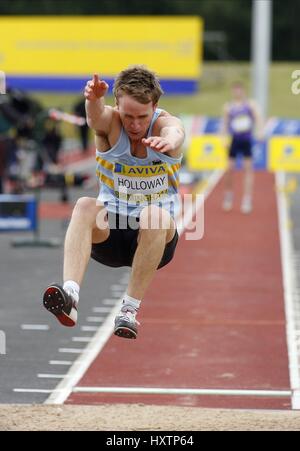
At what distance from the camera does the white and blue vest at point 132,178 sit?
6.50m

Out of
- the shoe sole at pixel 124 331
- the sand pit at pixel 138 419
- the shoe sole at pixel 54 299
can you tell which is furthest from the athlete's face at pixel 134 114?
the sand pit at pixel 138 419

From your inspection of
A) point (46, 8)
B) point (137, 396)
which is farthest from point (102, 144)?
point (46, 8)

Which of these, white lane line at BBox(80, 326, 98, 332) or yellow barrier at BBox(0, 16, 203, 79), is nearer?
white lane line at BBox(80, 326, 98, 332)

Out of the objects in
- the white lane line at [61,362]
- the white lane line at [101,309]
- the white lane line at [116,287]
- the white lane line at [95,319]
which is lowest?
the white lane line at [61,362]

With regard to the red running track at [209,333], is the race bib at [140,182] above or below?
above

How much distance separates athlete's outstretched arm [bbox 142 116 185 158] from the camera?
588 centimetres

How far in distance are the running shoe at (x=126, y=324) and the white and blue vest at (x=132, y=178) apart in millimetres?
560

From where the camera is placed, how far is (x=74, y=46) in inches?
1048

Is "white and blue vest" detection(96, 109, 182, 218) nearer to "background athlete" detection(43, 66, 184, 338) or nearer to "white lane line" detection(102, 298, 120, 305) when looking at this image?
"background athlete" detection(43, 66, 184, 338)

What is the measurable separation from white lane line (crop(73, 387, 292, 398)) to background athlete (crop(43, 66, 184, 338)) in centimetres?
180

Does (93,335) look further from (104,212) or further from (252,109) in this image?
(252,109)

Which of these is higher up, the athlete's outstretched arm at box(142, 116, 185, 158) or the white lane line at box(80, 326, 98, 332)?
the athlete's outstretched arm at box(142, 116, 185, 158)

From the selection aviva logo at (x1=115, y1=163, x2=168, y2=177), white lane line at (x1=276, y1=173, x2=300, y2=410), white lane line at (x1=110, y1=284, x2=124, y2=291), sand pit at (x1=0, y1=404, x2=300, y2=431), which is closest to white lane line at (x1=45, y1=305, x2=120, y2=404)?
sand pit at (x1=0, y1=404, x2=300, y2=431)

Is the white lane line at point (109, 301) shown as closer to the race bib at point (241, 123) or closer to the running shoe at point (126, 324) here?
the running shoe at point (126, 324)
